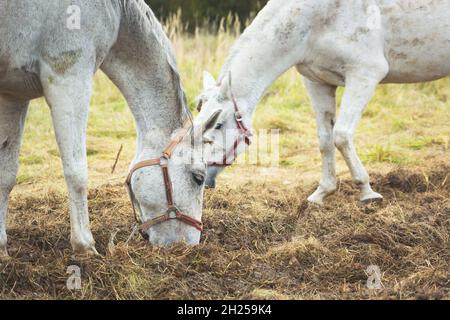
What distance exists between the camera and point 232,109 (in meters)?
5.38

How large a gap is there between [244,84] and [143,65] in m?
1.39

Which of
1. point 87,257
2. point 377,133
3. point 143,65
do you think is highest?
point 143,65

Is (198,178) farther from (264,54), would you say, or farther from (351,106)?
(351,106)

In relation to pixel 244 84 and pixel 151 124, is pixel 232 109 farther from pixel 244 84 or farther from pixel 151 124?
pixel 151 124

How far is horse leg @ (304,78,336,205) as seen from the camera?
598cm

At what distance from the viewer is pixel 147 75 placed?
422 centimetres

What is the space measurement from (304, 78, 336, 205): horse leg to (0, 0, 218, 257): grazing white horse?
6.22 feet

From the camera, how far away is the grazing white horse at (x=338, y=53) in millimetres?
5480

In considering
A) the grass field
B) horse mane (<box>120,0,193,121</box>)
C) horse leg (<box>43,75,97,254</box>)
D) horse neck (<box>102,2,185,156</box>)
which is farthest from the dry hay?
horse mane (<box>120,0,193,121</box>)

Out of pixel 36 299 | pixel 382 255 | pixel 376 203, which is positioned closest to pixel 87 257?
pixel 36 299

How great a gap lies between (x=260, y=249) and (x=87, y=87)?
1469 mm
